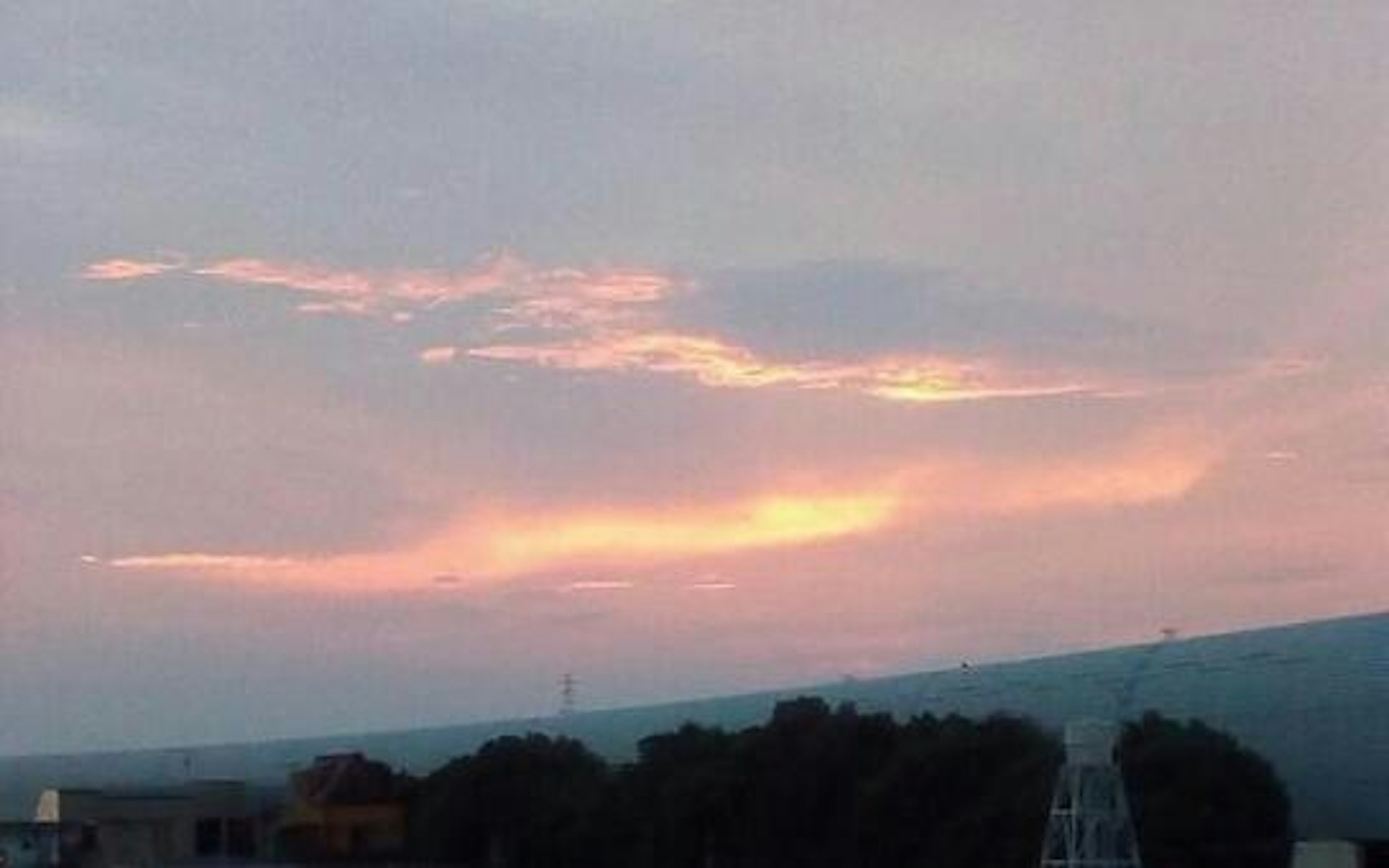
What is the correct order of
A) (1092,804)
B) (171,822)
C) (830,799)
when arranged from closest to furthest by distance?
(1092,804) < (830,799) < (171,822)

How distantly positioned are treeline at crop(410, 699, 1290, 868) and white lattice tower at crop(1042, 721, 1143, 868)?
299 inches

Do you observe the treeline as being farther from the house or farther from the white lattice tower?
the white lattice tower

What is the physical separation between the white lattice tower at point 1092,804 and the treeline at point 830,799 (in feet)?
24.9

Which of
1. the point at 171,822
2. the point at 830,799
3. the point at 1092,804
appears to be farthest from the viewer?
the point at 171,822

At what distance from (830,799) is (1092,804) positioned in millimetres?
16730

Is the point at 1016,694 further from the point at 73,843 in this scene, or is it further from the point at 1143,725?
the point at 73,843

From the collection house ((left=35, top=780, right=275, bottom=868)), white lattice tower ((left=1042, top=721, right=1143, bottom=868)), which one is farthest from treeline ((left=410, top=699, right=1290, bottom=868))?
white lattice tower ((left=1042, top=721, right=1143, bottom=868))

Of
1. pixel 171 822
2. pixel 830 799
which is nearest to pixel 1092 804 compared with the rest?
pixel 830 799

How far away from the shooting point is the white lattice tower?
38.5 meters

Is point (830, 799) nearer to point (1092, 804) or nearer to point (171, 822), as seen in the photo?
point (171, 822)

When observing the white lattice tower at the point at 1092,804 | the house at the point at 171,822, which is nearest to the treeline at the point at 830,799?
the house at the point at 171,822

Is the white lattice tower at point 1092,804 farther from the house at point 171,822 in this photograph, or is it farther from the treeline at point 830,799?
the house at point 171,822

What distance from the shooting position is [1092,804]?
38.8 m

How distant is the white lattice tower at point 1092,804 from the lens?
126ft
